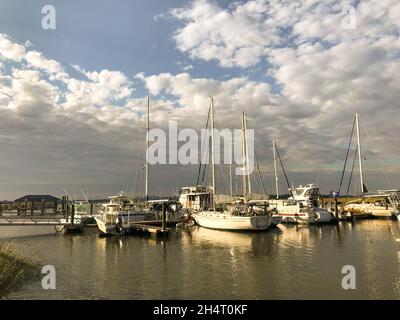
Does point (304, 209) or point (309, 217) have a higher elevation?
point (304, 209)

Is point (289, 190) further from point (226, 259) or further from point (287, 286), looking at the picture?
point (287, 286)

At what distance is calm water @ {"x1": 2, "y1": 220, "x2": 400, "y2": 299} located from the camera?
19172 mm

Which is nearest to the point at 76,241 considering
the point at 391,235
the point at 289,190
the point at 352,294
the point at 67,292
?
the point at 67,292

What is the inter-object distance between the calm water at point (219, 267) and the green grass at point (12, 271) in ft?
2.43

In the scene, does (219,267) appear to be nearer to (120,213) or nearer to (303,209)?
(120,213)

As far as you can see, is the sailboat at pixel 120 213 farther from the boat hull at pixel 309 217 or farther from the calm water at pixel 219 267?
the boat hull at pixel 309 217

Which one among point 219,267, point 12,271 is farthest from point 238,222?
point 12,271

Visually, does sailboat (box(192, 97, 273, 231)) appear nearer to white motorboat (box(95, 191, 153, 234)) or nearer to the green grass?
white motorboat (box(95, 191, 153, 234))

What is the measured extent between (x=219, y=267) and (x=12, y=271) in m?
13.6

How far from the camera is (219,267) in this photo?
2562 centimetres

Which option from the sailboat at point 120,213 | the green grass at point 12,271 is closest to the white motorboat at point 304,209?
the sailboat at point 120,213

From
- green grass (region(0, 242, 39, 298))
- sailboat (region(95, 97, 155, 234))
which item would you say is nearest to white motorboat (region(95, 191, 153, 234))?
sailboat (region(95, 97, 155, 234))

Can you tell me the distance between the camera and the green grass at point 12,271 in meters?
19.2

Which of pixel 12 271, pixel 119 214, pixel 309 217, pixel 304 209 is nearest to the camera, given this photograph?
pixel 12 271
